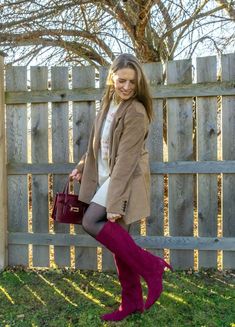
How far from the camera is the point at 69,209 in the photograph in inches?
116

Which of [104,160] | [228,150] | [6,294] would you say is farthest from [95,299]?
[228,150]

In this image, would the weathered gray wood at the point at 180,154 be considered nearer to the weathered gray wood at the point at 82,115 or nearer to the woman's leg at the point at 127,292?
the weathered gray wood at the point at 82,115

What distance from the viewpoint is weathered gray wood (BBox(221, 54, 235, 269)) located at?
3.48 meters

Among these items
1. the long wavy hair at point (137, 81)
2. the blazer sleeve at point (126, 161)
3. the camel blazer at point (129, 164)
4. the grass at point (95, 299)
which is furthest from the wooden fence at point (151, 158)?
the blazer sleeve at point (126, 161)

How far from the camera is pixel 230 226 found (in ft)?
11.7

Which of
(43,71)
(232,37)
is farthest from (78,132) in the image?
(232,37)

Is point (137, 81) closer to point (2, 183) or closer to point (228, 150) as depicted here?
point (228, 150)

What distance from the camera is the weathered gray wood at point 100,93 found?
3.48 m

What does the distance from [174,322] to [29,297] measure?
1196mm

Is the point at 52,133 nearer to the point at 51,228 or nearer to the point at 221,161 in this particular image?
the point at 51,228

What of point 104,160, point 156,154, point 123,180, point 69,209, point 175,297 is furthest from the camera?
point 156,154

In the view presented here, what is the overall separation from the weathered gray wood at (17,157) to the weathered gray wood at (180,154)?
1339 mm

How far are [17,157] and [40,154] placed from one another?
0.75 feet

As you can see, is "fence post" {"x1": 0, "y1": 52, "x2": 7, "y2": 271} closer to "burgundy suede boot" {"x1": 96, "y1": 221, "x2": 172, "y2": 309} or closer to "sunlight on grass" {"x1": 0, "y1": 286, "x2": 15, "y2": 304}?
"sunlight on grass" {"x1": 0, "y1": 286, "x2": 15, "y2": 304}
